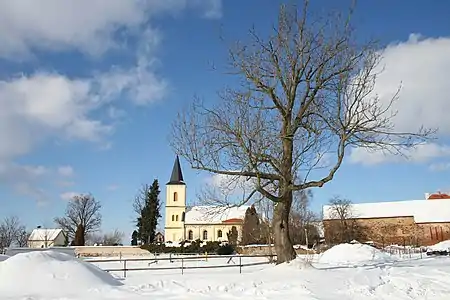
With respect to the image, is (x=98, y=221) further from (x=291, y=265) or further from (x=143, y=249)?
(x=291, y=265)

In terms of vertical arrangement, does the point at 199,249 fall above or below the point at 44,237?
below

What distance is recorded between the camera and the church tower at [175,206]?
104125 millimetres

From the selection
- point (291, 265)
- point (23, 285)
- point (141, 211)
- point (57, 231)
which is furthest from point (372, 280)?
point (57, 231)

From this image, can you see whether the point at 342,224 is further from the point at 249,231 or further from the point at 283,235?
the point at 283,235

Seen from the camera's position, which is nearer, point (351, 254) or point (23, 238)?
point (351, 254)

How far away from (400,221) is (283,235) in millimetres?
69195

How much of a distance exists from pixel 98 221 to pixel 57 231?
13799mm

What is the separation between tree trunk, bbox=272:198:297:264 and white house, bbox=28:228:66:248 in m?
82.0

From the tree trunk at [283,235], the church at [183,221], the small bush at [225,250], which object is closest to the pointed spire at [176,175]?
the church at [183,221]

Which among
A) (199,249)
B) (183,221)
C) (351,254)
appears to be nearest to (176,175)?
(183,221)

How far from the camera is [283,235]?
19.7 m

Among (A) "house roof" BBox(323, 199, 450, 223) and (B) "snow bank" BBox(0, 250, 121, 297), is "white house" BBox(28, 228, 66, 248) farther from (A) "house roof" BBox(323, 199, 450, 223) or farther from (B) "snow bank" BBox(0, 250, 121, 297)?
(B) "snow bank" BBox(0, 250, 121, 297)

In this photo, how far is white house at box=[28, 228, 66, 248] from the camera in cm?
9319

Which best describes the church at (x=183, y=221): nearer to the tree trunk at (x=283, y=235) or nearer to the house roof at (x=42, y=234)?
the house roof at (x=42, y=234)
